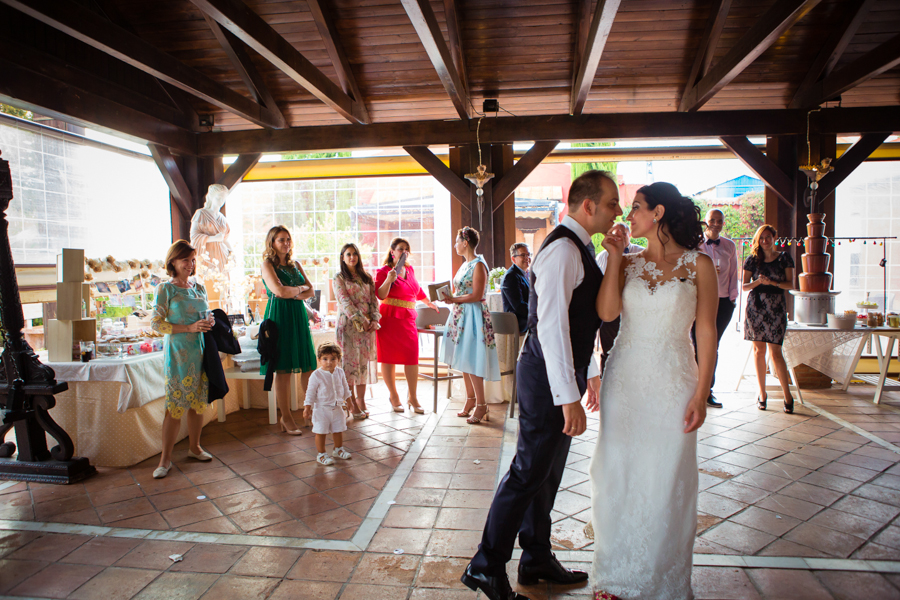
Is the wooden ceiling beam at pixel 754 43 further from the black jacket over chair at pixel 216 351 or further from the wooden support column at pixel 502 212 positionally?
the black jacket over chair at pixel 216 351

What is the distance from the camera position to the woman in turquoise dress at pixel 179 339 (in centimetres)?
366

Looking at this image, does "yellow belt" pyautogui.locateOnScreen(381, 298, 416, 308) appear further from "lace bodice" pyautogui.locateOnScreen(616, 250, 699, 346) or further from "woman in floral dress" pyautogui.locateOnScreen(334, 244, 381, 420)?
"lace bodice" pyautogui.locateOnScreen(616, 250, 699, 346)

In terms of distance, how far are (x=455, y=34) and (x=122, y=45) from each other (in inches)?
111

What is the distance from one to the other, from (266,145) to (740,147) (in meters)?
5.59

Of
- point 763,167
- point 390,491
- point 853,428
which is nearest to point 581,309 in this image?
point 390,491

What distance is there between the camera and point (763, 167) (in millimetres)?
6301

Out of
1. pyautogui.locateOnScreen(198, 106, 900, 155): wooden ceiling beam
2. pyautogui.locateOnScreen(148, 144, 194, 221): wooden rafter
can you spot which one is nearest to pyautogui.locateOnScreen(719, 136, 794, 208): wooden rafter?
pyautogui.locateOnScreen(198, 106, 900, 155): wooden ceiling beam

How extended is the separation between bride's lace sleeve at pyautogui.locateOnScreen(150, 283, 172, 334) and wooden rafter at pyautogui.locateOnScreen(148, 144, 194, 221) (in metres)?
3.18

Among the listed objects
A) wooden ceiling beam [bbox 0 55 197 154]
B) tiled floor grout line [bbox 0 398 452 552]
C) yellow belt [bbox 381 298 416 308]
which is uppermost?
wooden ceiling beam [bbox 0 55 197 154]

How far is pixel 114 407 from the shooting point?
148 inches

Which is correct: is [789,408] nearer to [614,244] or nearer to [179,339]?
[614,244]

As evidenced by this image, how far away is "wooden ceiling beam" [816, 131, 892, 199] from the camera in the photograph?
6129mm

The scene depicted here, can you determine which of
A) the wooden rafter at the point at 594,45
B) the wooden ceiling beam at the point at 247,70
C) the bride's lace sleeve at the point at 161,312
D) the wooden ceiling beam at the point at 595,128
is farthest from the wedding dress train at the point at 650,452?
the wooden ceiling beam at the point at 247,70

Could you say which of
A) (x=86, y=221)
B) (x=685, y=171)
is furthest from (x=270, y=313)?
(x=685, y=171)
